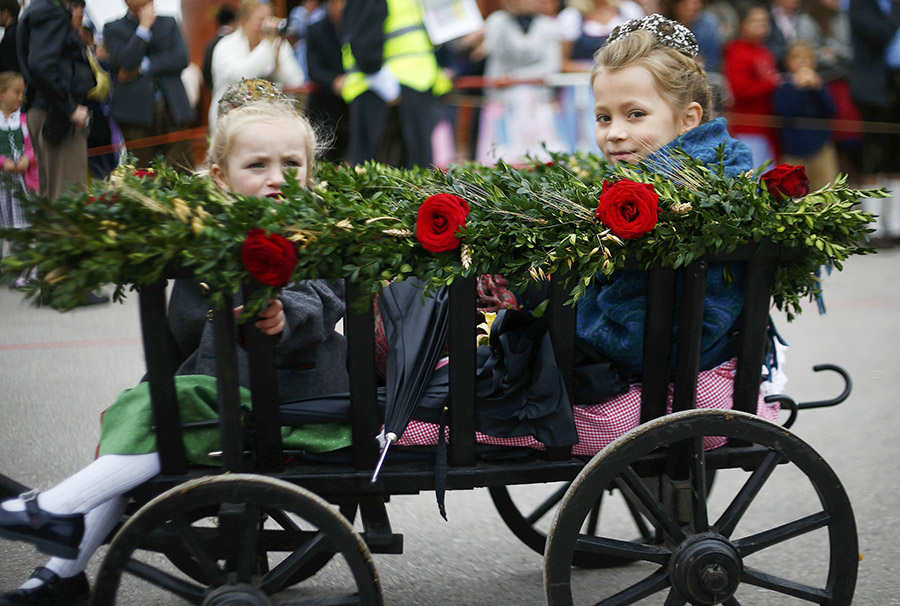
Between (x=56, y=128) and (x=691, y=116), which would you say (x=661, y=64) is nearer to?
(x=691, y=116)

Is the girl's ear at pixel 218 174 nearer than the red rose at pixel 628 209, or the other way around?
the red rose at pixel 628 209

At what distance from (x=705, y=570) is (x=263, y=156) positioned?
5.43ft

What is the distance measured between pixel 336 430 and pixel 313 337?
0.85ft

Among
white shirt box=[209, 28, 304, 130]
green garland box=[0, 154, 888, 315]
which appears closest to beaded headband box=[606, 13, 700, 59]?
green garland box=[0, 154, 888, 315]

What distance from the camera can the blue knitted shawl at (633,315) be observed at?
2.21 meters

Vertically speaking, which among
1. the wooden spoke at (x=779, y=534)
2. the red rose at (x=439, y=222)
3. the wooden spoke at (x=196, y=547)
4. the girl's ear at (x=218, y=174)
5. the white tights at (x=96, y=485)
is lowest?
the wooden spoke at (x=779, y=534)

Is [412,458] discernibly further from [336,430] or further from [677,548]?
[677,548]

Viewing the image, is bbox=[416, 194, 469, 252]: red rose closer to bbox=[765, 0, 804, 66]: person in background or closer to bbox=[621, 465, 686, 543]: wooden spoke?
bbox=[621, 465, 686, 543]: wooden spoke

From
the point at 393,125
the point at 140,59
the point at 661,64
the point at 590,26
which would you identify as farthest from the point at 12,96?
the point at 590,26

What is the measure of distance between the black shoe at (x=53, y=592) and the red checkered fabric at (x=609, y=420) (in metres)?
0.84

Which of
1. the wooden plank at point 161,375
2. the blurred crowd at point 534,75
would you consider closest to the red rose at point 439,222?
the wooden plank at point 161,375

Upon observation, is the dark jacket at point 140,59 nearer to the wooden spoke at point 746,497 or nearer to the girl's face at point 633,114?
the girl's face at point 633,114

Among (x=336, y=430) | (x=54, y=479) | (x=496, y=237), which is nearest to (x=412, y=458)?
(x=336, y=430)

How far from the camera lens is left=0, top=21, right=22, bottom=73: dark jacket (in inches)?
112
